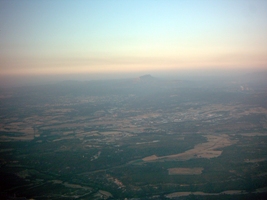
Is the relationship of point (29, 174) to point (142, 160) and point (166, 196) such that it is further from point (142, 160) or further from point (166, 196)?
point (166, 196)

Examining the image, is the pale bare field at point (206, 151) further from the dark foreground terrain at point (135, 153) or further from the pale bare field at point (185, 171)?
the pale bare field at point (185, 171)

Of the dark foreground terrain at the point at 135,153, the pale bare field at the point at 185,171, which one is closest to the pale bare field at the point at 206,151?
the dark foreground terrain at the point at 135,153

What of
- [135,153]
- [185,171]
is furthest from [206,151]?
[135,153]

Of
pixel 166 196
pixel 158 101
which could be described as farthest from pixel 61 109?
pixel 166 196

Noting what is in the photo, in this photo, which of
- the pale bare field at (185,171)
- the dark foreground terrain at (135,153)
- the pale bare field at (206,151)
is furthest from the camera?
the pale bare field at (206,151)

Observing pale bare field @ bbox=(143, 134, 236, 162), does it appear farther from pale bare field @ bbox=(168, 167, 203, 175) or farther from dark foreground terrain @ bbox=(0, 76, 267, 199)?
pale bare field @ bbox=(168, 167, 203, 175)

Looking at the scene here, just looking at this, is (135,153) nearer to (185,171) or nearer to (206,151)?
(185,171)
